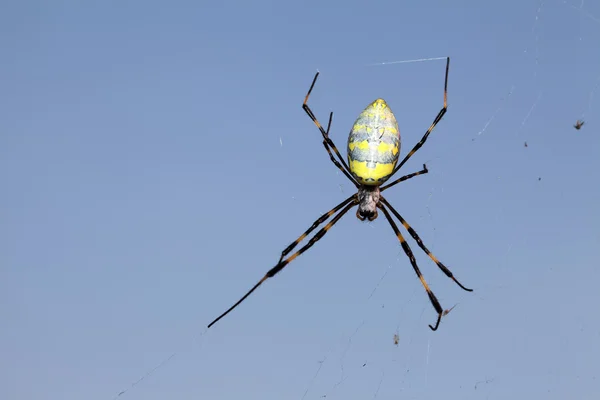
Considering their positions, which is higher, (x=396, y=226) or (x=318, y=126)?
(x=318, y=126)

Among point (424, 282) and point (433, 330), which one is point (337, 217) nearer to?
point (424, 282)

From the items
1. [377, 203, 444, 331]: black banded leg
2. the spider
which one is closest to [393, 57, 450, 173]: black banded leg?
the spider

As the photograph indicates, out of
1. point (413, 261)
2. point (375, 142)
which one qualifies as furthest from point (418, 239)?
point (375, 142)

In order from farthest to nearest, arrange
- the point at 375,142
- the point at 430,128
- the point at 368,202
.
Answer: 1. the point at 368,202
2. the point at 430,128
3. the point at 375,142

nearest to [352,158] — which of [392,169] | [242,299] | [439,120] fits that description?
[392,169]

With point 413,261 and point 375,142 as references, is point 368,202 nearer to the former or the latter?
point 413,261

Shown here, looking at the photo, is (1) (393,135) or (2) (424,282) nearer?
(1) (393,135)

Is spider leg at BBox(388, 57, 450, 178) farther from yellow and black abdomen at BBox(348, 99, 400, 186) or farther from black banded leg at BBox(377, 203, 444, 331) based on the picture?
black banded leg at BBox(377, 203, 444, 331)
